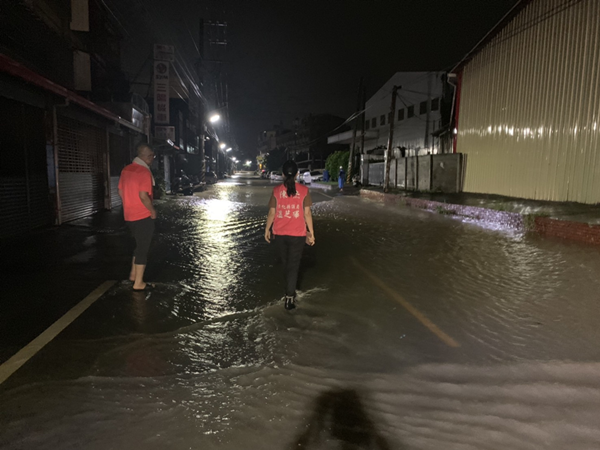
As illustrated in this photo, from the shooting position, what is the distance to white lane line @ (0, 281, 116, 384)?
346 centimetres

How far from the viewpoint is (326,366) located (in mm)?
3572

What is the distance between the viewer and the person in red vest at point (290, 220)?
16.0 feet

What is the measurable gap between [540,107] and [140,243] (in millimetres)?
13911

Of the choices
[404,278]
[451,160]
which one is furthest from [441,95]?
[404,278]

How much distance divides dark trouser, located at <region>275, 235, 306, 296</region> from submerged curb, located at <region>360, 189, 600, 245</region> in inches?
296

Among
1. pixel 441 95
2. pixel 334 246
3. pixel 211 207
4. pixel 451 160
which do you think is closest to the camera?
pixel 334 246

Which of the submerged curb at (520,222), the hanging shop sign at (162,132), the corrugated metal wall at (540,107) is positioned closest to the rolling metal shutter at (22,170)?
the submerged curb at (520,222)

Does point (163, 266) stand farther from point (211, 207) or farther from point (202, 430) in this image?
point (211, 207)

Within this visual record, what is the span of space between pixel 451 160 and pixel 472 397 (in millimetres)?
18060

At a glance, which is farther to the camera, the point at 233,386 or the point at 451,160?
the point at 451,160

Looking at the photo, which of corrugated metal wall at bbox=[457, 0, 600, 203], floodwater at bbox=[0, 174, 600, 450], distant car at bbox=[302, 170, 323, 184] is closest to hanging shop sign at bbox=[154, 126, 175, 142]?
corrugated metal wall at bbox=[457, 0, 600, 203]

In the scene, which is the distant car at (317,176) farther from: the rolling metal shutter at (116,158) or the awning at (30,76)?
the awning at (30,76)

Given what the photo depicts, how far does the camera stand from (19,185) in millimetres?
9539

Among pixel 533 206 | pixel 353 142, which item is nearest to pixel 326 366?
pixel 533 206
